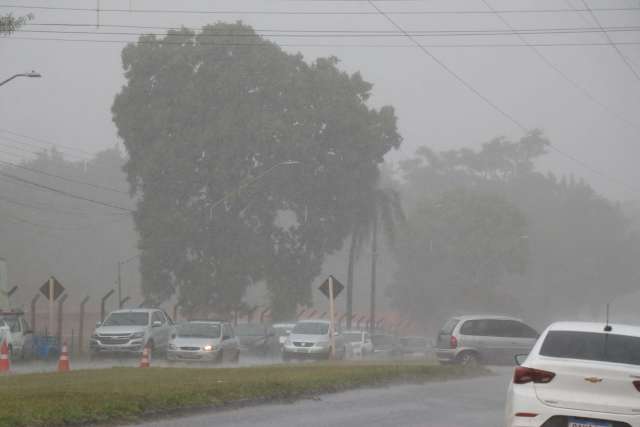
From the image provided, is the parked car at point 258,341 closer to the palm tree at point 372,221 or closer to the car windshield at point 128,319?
the car windshield at point 128,319

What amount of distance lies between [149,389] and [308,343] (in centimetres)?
2129

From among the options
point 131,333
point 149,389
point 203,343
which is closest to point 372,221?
point 131,333

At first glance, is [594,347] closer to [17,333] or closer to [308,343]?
[17,333]

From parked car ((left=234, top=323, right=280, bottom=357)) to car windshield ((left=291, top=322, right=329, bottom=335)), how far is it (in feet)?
17.7

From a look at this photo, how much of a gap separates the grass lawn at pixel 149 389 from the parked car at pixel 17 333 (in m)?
11.5

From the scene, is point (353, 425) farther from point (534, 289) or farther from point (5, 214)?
point (534, 289)

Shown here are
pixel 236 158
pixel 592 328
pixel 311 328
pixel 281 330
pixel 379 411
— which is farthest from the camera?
pixel 236 158

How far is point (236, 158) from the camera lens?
58.8 meters

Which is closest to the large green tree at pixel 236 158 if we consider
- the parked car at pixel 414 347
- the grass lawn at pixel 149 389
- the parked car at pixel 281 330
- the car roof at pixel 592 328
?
the parked car at pixel 414 347

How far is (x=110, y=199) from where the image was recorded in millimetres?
100250

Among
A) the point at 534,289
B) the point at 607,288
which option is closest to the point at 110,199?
the point at 534,289

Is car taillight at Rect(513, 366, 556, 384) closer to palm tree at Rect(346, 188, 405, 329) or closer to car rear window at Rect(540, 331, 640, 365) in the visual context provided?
car rear window at Rect(540, 331, 640, 365)

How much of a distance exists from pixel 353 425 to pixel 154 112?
1779 inches

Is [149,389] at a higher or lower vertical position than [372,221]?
lower
